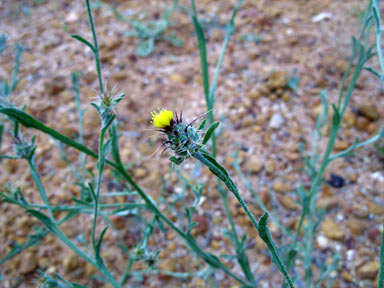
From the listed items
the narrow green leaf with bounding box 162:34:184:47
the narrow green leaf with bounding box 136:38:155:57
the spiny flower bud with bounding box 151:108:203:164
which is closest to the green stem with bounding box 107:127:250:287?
the spiny flower bud with bounding box 151:108:203:164

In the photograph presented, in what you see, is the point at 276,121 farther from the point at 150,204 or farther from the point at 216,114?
the point at 150,204

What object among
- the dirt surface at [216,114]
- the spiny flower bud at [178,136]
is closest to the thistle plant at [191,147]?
the spiny flower bud at [178,136]

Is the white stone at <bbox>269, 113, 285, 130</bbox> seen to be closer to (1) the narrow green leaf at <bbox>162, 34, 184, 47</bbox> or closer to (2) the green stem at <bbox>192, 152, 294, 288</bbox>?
(1) the narrow green leaf at <bbox>162, 34, 184, 47</bbox>

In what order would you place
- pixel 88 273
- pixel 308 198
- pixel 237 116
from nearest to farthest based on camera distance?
pixel 308 198, pixel 88 273, pixel 237 116

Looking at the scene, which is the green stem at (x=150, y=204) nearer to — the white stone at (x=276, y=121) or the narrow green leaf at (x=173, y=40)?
the white stone at (x=276, y=121)

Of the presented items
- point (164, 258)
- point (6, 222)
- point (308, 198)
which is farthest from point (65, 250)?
point (308, 198)

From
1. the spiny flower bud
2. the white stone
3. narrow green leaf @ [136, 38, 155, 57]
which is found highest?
narrow green leaf @ [136, 38, 155, 57]

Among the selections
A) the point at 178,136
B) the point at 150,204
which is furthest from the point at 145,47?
the point at 178,136

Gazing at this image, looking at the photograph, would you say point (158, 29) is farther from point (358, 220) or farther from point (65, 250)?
point (358, 220)
